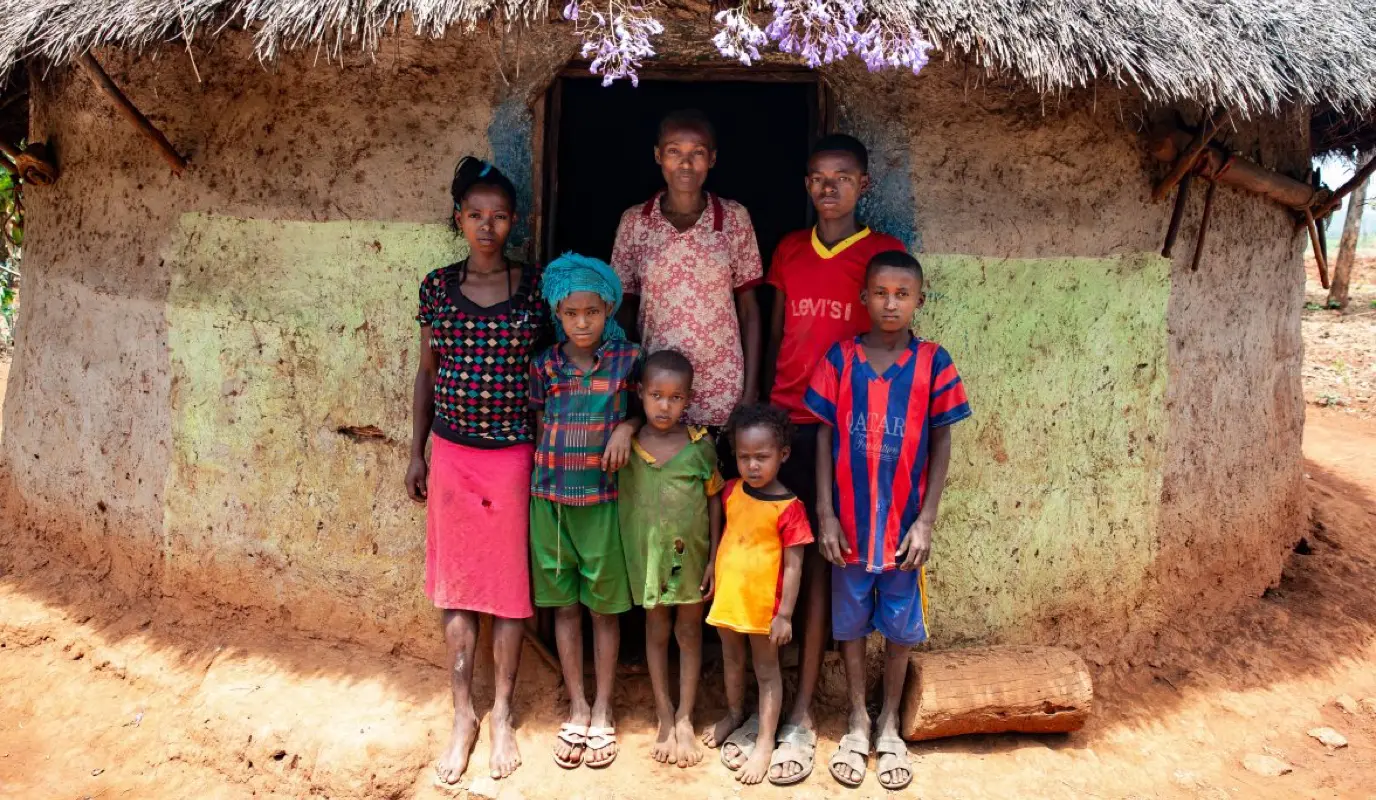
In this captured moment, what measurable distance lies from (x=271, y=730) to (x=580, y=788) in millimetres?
1108

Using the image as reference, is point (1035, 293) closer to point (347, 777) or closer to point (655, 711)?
point (655, 711)

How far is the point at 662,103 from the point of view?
580 cm

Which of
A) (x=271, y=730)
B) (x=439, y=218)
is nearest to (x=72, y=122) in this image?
(x=439, y=218)

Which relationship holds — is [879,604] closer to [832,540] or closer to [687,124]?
[832,540]

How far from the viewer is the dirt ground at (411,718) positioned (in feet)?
10.9

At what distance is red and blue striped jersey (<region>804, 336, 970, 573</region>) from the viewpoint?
3111 mm

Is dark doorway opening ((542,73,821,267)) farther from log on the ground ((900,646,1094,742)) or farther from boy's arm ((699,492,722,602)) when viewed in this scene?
log on the ground ((900,646,1094,742))

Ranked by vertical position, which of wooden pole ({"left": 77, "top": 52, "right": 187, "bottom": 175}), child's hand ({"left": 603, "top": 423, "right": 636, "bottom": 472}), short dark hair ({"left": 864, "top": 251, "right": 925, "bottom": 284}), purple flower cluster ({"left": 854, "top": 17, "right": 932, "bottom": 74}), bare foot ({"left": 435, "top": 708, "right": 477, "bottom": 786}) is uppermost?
purple flower cluster ({"left": 854, "top": 17, "right": 932, "bottom": 74})

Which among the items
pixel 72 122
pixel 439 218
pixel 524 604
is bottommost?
pixel 524 604

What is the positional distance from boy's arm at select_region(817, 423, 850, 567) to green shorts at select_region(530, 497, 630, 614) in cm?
63

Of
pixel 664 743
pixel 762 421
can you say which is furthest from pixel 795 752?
pixel 762 421

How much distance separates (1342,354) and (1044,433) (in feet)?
26.8

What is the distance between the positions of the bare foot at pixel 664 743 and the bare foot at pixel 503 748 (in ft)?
1.42

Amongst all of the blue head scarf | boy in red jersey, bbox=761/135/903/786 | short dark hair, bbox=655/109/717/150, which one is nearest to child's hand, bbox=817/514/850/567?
boy in red jersey, bbox=761/135/903/786
